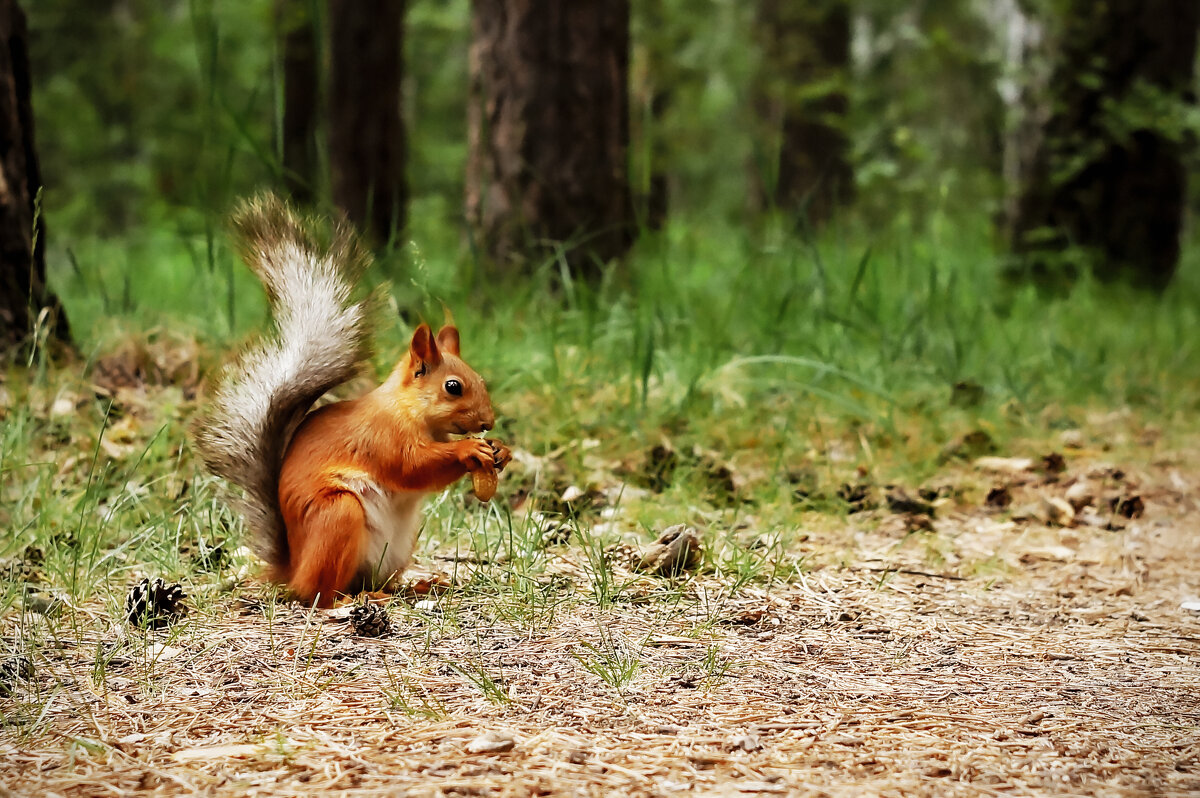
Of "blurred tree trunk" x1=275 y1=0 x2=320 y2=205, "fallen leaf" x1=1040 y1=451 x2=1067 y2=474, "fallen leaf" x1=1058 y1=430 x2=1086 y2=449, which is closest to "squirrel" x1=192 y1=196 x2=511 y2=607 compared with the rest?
"fallen leaf" x1=1040 y1=451 x2=1067 y2=474

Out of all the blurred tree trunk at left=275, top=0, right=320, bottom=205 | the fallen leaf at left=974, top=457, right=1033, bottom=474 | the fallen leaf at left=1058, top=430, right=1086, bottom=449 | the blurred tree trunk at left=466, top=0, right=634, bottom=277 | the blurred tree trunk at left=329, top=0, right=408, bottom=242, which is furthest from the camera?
the blurred tree trunk at left=275, top=0, right=320, bottom=205

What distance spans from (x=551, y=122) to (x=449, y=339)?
2.50 metres

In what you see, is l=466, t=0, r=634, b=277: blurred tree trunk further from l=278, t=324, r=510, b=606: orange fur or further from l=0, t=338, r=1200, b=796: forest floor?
l=278, t=324, r=510, b=606: orange fur

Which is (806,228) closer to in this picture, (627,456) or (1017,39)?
(627,456)

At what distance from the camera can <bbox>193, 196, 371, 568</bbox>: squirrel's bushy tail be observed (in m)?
Result: 2.29

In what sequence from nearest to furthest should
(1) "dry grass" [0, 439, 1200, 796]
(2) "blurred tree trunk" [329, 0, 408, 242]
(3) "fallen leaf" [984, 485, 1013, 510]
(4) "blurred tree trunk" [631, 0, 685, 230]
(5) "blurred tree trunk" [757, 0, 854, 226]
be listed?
1. (1) "dry grass" [0, 439, 1200, 796]
2. (3) "fallen leaf" [984, 485, 1013, 510]
3. (2) "blurred tree trunk" [329, 0, 408, 242]
4. (4) "blurred tree trunk" [631, 0, 685, 230]
5. (5) "blurred tree trunk" [757, 0, 854, 226]

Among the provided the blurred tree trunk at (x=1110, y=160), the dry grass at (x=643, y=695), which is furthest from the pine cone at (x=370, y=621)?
the blurred tree trunk at (x=1110, y=160)

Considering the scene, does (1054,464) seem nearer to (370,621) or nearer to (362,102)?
(370,621)

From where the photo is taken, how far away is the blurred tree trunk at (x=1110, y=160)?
6.55 meters

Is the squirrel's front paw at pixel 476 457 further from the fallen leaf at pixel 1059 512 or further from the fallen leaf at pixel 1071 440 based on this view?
the fallen leaf at pixel 1071 440

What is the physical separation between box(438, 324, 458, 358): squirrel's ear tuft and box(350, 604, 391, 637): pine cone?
57 cm

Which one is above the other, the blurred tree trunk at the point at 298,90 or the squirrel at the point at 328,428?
the blurred tree trunk at the point at 298,90

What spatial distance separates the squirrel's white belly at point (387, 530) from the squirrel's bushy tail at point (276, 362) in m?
0.20

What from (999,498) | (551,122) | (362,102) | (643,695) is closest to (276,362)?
(643,695)
